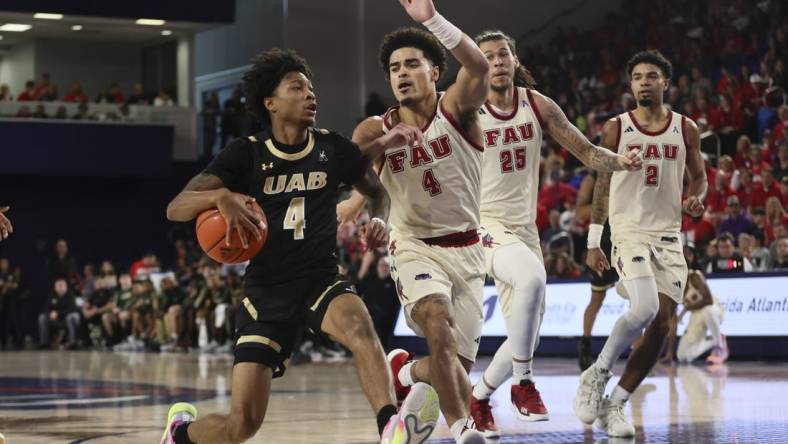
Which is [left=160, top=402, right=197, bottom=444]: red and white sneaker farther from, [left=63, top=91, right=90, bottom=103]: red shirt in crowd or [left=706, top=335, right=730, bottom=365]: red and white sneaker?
[left=63, top=91, right=90, bottom=103]: red shirt in crowd

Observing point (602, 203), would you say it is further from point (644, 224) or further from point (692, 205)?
point (692, 205)

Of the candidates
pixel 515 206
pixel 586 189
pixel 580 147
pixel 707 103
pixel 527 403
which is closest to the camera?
pixel 527 403

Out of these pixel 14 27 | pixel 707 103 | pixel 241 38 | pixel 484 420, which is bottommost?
pixel 484 420

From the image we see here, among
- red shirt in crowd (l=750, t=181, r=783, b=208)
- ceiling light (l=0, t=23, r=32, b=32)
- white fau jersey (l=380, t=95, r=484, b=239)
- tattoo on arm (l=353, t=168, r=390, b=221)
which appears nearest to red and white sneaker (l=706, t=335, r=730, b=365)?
red shirt in crowd (l=750, t=181, r=783, b=208)

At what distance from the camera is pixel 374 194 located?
6.62m

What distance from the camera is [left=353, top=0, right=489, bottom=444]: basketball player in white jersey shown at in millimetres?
7082

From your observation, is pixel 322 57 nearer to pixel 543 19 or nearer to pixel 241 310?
pixel 543 19

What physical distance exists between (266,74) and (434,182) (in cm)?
121

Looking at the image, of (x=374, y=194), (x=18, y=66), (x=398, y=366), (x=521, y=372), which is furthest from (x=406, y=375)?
(x=18, y=66)

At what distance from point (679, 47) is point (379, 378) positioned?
21.0 meters

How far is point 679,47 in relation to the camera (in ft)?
84.6

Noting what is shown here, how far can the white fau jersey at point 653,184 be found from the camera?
29.1ft

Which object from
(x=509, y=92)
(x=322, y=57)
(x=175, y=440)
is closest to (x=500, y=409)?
(x=509, y=92)

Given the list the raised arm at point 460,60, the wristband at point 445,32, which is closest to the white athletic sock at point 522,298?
the raised arm at point 460,60
